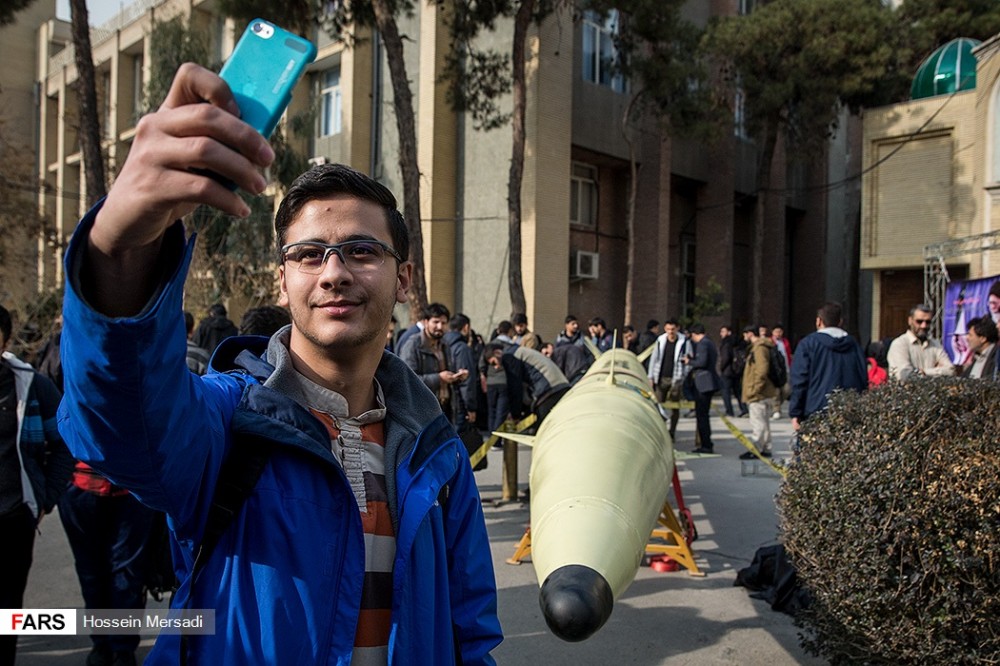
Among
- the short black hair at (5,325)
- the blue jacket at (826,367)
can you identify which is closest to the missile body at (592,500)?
the blue jacket at (826,367)

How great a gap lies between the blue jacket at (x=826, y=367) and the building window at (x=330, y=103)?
60.8ft

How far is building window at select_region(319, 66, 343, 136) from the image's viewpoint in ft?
73.4

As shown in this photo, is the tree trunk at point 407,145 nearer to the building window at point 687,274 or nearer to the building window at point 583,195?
the building window at point 583,195

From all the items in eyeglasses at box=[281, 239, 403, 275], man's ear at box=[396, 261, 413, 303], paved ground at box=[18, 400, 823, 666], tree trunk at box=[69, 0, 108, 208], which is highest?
tree trunk at box=[69, 0, 108, 208]

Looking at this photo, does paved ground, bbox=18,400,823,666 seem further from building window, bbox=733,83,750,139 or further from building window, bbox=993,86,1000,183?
building window, bbox=733,83,750,139

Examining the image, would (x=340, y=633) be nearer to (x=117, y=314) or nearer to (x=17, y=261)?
(x=117, y=314)

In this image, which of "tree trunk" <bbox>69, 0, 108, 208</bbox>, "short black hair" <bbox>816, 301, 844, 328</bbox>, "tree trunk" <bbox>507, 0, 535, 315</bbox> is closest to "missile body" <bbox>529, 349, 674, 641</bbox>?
"short black hair" <bbox>816, 301, 844, 328</bbox>

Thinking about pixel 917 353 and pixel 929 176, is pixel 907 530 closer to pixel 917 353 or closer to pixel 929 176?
pixel 917 353

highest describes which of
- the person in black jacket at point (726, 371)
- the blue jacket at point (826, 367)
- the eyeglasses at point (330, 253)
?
the eyeglasses at point (330, 253)

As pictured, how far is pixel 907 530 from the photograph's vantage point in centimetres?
307

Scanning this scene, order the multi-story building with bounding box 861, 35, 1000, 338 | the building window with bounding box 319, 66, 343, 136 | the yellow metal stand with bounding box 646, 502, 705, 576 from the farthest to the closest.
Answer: the building window with bounding box 319, 66, 343, 136, the multi-story building with bounding box 861, 35, 1000, 338, the yellow metal stand with bounding box 646, 502, 705, 576

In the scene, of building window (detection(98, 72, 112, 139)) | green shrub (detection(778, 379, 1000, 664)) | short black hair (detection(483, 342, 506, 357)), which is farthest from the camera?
building window (detection(98, 72, 112, 139))

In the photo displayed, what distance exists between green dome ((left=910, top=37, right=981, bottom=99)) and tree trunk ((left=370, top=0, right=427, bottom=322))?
1527cm

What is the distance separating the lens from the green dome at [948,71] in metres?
18.9
